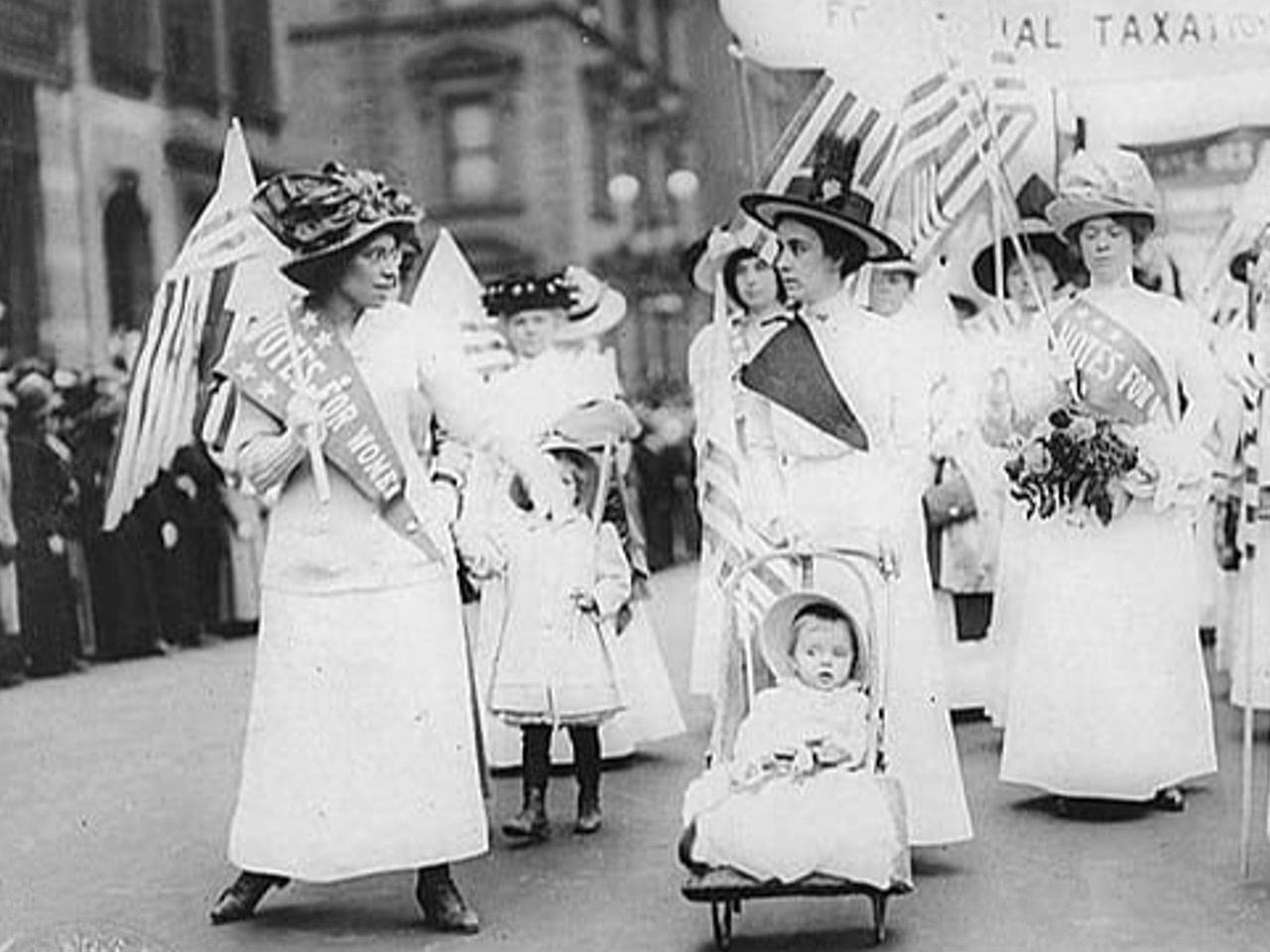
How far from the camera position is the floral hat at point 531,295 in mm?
7098

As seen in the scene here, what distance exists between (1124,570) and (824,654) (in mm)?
1562

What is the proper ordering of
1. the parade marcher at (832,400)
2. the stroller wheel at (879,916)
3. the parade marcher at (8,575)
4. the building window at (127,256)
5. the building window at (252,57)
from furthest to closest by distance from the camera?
the parade marcher at (8,575), the building window at (127,256), the building window at (252,57), the parade marcher at (832,400), the stroller wheel at (879,916)

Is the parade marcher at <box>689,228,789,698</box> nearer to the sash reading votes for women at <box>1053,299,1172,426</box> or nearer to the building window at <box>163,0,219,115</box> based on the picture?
the sash reading votes for women at <box>1053,299,1172,426</box>

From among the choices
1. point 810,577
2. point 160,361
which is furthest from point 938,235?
point 160,361

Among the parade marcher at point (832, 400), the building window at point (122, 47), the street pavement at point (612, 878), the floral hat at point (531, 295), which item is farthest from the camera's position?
the building window at point (122, 47)

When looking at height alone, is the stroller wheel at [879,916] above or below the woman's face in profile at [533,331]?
below

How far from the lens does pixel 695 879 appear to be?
190 inches

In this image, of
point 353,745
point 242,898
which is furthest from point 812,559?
point 242,898

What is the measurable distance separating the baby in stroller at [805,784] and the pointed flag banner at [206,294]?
5.58 ft

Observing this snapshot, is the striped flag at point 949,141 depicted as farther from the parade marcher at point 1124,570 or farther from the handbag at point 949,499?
the handbag at point 949,499

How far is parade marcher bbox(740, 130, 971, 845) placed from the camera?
5.60 m

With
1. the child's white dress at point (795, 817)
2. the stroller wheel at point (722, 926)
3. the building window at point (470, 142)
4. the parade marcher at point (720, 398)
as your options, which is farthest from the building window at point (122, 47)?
the stroller wheel at point (722, 926)

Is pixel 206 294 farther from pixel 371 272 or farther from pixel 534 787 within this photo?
pixel 534 787

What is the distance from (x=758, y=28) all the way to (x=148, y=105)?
8.21ft
